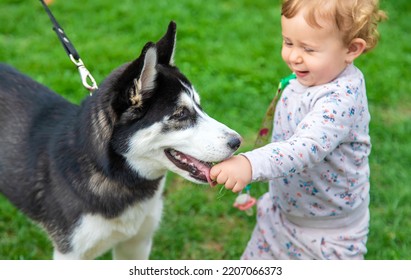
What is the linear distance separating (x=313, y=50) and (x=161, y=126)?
2.59 ft

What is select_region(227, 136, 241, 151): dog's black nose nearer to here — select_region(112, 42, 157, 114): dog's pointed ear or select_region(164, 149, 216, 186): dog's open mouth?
select_region(164, 149, 216, 186): dog's open mouth

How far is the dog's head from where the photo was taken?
2.58 meters

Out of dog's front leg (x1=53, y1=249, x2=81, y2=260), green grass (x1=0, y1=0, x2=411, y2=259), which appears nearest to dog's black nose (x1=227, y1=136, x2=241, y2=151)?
dog's front leg (x1=53, y1=249, x2=81, y2=260)

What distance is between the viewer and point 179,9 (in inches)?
248

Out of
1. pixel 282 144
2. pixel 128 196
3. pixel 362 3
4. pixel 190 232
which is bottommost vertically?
pixel 190 232

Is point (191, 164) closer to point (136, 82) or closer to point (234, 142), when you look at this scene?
point (234, 142)

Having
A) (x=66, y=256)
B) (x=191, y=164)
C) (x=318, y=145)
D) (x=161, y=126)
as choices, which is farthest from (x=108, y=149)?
(x=318, y=145)

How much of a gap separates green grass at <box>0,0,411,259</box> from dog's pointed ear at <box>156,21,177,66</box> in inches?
58.0

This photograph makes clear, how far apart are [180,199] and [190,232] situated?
0.31 meters

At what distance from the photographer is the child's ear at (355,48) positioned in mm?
2650

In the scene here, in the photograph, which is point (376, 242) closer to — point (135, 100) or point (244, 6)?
point (135, 100)

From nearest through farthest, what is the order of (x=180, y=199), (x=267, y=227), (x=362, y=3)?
(x=362, y=3) < (x=267, y=227) < (x=180, y=199)

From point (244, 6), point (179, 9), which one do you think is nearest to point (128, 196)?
point (179, 9)

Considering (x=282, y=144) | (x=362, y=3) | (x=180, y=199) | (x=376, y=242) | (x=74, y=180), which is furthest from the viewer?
(x=180, y=199)
